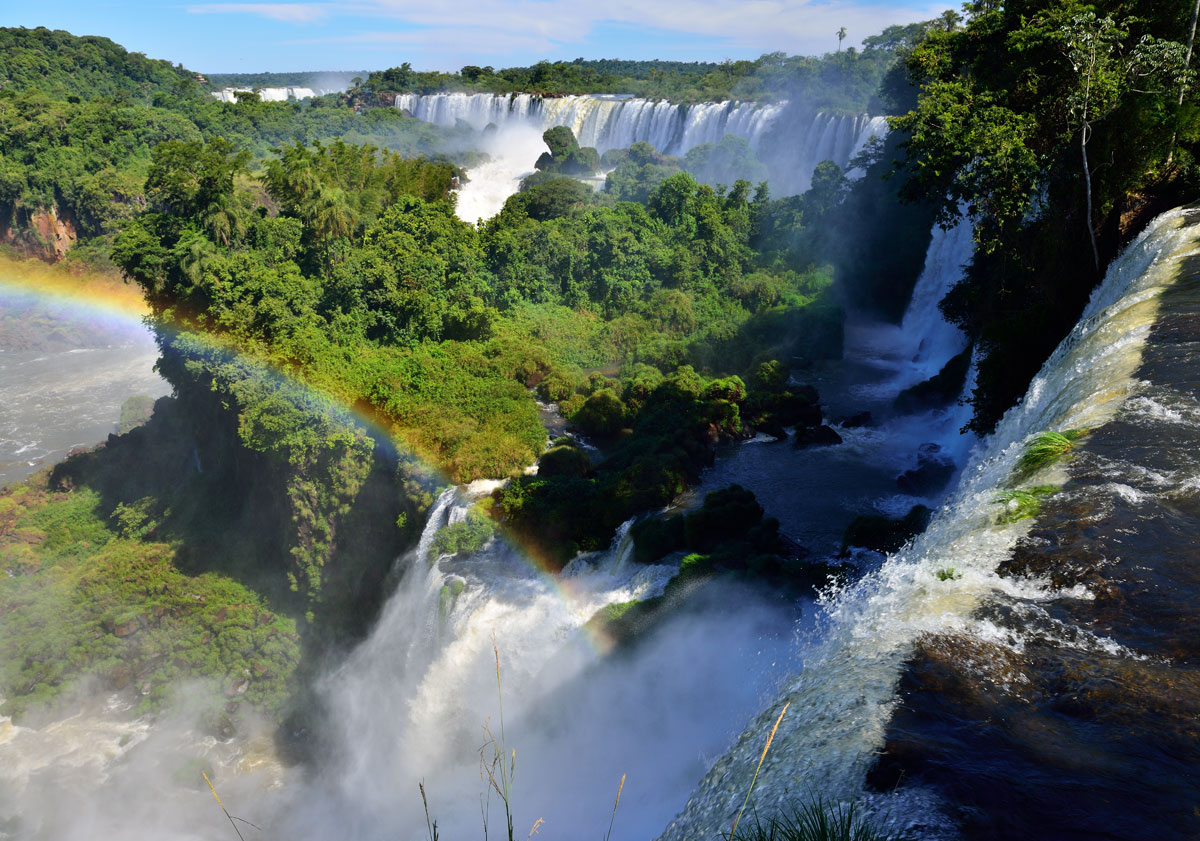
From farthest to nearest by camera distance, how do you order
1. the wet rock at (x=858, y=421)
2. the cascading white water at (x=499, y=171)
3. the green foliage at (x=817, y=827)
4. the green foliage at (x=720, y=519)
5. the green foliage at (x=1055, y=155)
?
the cascading white water at (x=499, y=171) < the wet rock at (x=858, y=421) < the green foliage at (x=720, y=519) < the green foliage at (x=1055, y=155) < the green foliage at (x=817, y=827)

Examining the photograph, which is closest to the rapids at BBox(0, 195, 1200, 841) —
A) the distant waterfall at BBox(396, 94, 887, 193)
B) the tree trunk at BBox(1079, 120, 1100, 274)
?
the tree trunk at BBox(1079, 120, 1100, 274)

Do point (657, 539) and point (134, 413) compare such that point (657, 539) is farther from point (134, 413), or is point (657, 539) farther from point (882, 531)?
point (134, 413)

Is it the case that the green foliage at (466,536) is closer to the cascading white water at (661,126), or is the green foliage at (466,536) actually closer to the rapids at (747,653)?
the rapids at (747,653)

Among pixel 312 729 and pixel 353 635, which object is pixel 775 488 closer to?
pixel 353 635

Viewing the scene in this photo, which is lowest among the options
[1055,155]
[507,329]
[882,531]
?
[507,329]

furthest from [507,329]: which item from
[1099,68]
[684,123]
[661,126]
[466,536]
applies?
[661,126]

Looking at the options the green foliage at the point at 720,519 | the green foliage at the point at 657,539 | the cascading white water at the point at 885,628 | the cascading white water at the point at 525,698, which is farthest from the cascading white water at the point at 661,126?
the cascading white water at the point at 885,628

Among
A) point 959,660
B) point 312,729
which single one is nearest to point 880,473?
point 959,660
